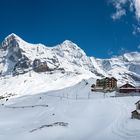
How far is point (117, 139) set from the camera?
62062mm

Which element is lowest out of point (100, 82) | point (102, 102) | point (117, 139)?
point (117, 139)

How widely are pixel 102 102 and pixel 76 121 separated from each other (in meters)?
19.4

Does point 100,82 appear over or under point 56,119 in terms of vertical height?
over

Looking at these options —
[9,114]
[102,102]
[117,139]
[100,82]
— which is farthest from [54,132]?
[100,82]

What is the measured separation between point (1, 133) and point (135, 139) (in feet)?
104

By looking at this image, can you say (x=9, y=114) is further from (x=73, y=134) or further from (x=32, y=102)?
(x=73, y=134)

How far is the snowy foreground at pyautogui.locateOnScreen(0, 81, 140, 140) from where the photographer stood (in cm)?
6894

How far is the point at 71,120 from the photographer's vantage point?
8544 centimetres

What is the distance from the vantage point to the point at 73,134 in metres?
71.0

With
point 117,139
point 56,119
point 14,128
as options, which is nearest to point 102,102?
point 56,119

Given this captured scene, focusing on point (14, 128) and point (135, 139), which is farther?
point (14, 128)

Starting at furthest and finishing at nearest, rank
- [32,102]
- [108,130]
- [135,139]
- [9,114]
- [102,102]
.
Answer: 1. [32,102]
2. [9,114]
3. [102,102]
4. [108,130]
5. [135,139]

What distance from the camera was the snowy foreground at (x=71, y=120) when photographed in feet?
226

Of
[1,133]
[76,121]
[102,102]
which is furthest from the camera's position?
[102,102]
